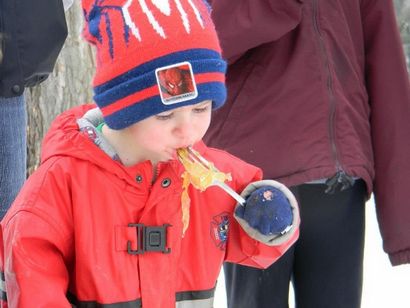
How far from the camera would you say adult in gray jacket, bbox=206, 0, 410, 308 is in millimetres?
2555

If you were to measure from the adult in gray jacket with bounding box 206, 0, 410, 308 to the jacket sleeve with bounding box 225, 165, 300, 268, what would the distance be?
0.36 m

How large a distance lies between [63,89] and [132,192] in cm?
241

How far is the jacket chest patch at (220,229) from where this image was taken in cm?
217

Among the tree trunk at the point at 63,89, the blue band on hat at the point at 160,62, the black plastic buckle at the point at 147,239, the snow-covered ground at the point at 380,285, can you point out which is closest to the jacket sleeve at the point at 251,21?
the blue band on hat at the point at 160,62

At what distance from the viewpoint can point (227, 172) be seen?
7.27 feet

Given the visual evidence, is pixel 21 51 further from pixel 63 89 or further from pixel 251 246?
pixel 63 89

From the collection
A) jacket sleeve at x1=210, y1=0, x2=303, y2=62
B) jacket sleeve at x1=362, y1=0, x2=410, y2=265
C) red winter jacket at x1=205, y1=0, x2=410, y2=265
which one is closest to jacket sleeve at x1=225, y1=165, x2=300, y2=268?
red winter jacket at x1=205, y1=0, x2=410, y2=265

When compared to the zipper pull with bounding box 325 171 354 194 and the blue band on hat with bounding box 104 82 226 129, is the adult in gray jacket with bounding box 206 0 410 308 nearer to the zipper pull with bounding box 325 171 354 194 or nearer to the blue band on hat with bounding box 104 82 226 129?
the zipper pull with bounding box 325 171 354 194

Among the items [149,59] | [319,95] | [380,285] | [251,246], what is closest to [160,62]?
[149,59]

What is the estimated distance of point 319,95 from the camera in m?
2.58

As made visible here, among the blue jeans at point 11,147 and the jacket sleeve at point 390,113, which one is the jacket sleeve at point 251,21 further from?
the blue jeans at point 11,147

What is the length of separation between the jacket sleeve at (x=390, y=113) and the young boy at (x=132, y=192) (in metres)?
0.66

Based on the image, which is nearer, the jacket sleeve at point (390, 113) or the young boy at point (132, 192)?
the young boy at point (132, 192)

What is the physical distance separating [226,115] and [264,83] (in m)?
0.16
